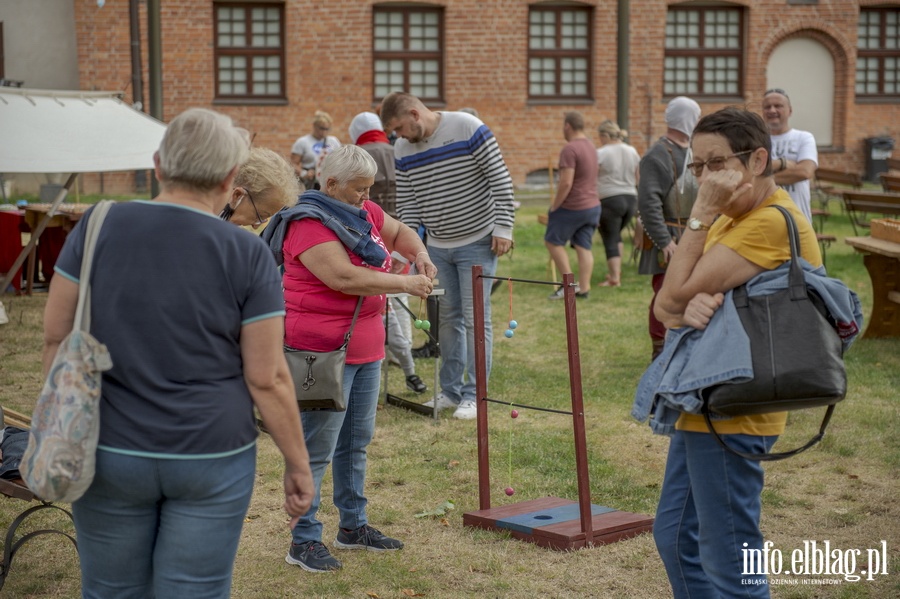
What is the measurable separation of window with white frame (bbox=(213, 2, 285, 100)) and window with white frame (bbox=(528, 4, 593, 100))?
5391 mm

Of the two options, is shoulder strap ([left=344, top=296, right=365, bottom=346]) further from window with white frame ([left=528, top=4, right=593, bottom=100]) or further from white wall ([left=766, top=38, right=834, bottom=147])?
white wall ([left=766, top=38, right=834, bottom=147])

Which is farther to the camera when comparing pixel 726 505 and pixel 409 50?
pixel 409 50

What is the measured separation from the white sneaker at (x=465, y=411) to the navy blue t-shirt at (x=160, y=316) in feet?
15.4

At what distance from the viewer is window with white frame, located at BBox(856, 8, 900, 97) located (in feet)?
84.0

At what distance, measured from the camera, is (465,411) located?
738 centimetres

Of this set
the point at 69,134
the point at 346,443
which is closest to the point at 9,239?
the point at 69,134

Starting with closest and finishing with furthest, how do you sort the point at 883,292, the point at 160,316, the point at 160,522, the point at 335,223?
1. the point at 160,316
2. the point at 160,522
3. the point at 335,223
4. the point at 883,292

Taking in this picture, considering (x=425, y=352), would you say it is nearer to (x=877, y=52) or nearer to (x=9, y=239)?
(x=9, y=239)

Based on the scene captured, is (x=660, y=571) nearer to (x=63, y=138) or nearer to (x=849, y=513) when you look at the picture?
(x=849, y=513)

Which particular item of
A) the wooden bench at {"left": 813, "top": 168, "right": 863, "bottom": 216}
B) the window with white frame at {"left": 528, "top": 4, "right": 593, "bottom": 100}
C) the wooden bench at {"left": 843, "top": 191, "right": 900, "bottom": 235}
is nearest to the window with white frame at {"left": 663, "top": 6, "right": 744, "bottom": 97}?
the window with white frame at {"left": 528, "top": 4, "right": 593, "bottom": 100}

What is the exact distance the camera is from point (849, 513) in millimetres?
5395

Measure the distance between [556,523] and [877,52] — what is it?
23580 millimetres

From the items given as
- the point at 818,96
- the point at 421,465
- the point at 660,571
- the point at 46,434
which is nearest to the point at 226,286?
the point at 46,434

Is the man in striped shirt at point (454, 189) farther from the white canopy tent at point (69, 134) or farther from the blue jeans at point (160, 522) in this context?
the blue jeans at point (160, 522)
